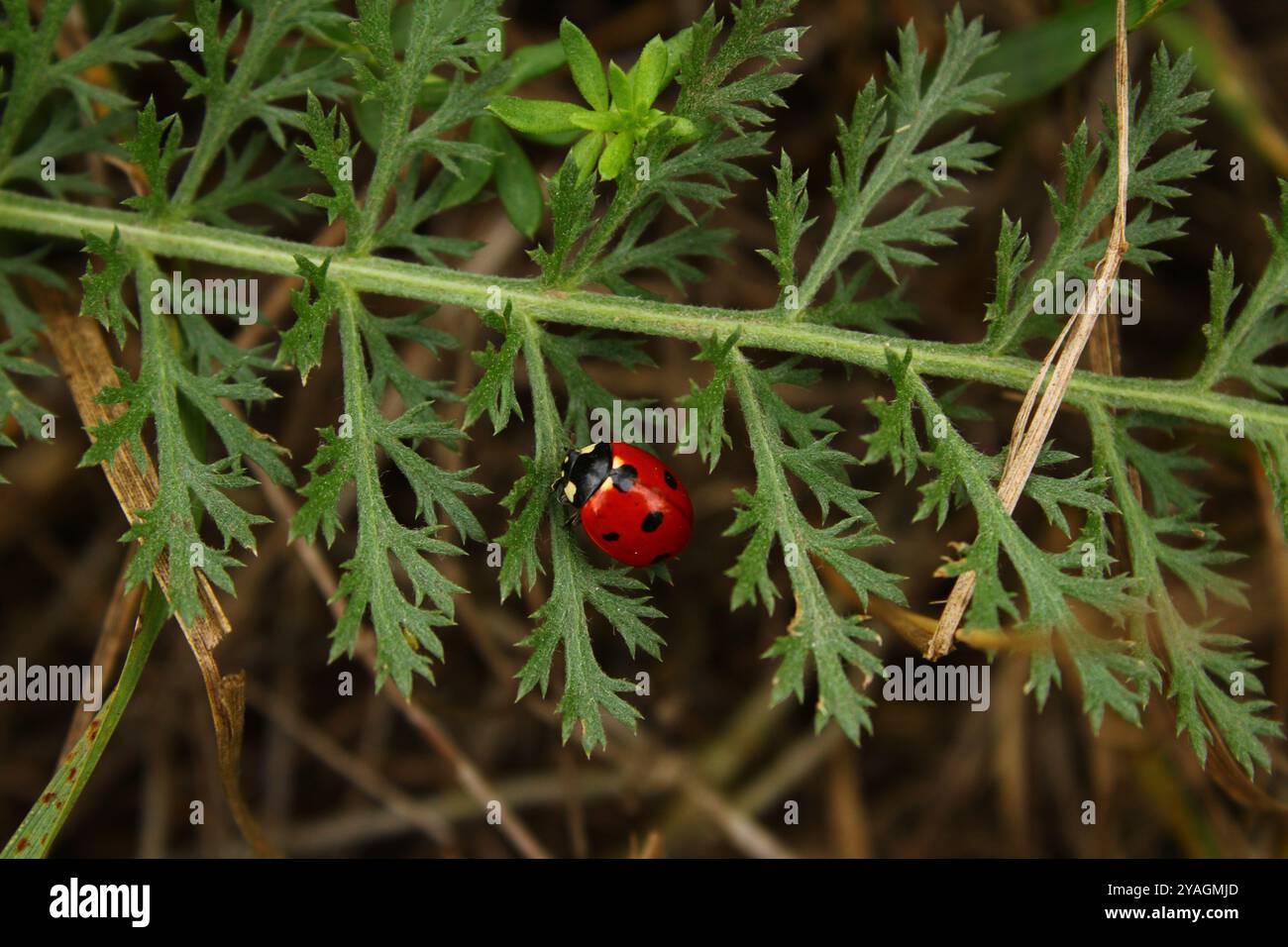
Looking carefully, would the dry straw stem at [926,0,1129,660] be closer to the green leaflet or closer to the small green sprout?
the small green sprout

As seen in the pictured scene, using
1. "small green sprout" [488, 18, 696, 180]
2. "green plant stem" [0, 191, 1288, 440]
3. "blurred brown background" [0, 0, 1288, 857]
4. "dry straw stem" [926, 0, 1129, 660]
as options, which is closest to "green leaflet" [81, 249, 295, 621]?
"green plant stem" [0, 191, 1288, 440]

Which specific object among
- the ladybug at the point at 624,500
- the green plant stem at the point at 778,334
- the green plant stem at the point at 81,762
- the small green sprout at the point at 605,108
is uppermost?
the small green sprout at the point at 605,108

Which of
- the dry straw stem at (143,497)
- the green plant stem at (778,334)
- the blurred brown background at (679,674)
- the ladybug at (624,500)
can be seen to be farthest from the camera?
the blurred brown background at (679,674)

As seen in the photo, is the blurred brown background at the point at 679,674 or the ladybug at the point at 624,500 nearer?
the ladybug at the point at 624,500

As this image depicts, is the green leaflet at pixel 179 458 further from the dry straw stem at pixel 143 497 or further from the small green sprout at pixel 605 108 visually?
the small green sprout at pixel 605 108

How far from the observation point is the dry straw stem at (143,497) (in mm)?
4125

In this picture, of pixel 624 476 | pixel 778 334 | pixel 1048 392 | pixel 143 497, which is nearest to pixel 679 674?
pixel 624 476

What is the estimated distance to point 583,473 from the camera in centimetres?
384

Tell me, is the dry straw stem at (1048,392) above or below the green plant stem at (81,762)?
above

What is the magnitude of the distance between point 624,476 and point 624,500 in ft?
0.34

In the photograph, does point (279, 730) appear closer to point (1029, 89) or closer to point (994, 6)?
point (1029, 89)

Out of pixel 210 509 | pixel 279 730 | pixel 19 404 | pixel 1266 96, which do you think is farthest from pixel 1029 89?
pixel 279 730


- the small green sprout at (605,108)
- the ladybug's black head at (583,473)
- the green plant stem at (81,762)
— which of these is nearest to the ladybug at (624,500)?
the ladybug's black head at (583,473)

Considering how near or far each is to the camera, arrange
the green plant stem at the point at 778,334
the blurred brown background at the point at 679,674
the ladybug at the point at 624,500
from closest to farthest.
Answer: the ladybug at the point at 624,500 → the green plant stem at the point at 778,334 → the blurred brown background at the point at 679,674
